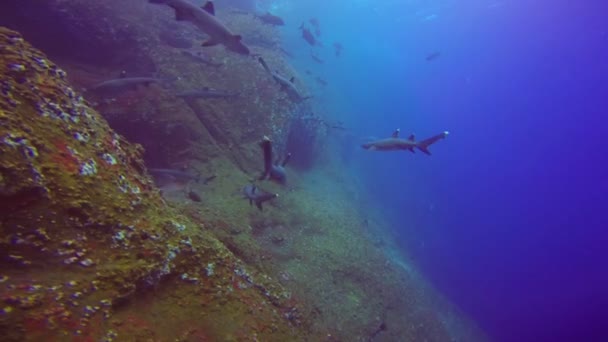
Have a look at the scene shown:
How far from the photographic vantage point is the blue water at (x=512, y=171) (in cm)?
2578

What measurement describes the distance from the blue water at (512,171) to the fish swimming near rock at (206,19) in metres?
17.8

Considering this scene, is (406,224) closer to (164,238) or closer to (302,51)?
(302,51)

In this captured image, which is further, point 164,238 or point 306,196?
point 306,196

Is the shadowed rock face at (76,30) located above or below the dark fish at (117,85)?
above

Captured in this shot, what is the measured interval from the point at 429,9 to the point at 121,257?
2264 inches

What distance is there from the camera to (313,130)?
16.6 metres

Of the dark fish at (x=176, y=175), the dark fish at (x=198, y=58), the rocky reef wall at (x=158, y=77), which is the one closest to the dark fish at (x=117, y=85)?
the rocky reef wall at (x=158, y=77)

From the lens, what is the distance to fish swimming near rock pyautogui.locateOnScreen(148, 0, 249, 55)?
17.7 ft

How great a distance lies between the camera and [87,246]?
8.85ft

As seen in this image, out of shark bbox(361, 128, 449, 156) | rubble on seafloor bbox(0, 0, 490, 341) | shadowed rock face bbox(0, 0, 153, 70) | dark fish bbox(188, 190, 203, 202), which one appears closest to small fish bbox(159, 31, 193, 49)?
rubble on seafloor bbox(0, 0, 490, 341)

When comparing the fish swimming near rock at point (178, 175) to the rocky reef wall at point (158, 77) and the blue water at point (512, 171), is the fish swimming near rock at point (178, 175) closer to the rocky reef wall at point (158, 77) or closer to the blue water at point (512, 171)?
the rocky reef wall at point (158, 77)

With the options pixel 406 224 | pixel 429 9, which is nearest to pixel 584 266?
pixel 406 224

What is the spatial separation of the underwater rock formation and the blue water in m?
18.9

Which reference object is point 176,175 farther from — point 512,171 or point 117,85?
point 512,171
